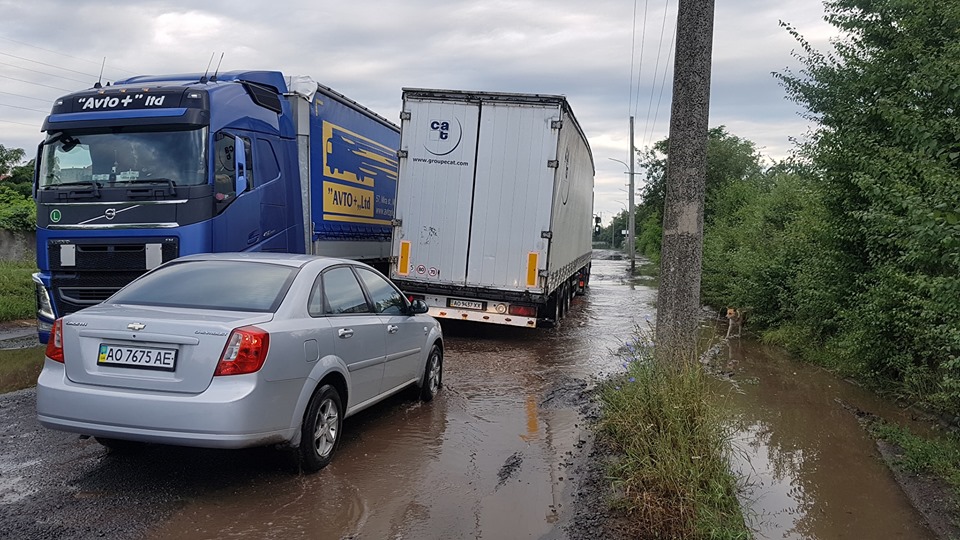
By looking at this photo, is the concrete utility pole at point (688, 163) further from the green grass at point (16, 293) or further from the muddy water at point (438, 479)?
the green grass at point (16, 293)

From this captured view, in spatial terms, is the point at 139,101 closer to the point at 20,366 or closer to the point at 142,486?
the point at 20,366

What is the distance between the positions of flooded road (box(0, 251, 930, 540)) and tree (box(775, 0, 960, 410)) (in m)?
0.84

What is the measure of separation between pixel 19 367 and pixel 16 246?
10131 millimetres

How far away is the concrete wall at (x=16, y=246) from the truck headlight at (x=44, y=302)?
10.6 metres

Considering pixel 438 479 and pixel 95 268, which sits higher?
pixel 95 268

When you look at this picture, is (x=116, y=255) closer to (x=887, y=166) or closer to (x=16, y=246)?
(x=887, y=166)

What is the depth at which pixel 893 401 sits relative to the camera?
818 cm

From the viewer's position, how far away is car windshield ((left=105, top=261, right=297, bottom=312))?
16.2ft

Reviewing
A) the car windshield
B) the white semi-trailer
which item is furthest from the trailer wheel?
the car windshield

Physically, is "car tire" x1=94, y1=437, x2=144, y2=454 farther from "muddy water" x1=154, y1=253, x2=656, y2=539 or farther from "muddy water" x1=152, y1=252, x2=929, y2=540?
"muddy water" x1=154, y1=253, x2=656, y2=539

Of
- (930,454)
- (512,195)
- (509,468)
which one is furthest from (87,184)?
(930,454)

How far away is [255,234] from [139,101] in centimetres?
201

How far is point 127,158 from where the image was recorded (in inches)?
315

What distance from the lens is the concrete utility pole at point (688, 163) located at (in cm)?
563
